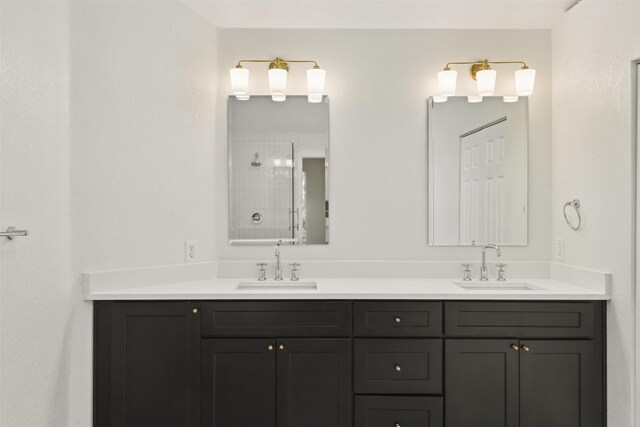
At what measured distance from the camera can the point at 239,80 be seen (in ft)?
9.34

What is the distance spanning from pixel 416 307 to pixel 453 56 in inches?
59.8

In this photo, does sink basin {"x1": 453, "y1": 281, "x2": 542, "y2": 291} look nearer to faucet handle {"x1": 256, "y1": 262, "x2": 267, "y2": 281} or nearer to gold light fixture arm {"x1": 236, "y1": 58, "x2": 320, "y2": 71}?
faucet handle {"x1": 256, "y1": 262, "x2": 267, "y2": 281}

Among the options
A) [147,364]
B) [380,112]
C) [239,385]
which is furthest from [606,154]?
[147,364]

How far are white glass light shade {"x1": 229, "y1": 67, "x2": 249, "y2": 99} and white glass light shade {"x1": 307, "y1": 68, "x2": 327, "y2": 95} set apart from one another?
1.16 feet

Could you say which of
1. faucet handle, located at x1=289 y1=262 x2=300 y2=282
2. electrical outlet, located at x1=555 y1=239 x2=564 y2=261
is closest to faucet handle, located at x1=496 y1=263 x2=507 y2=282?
electrical outlet, located at x1=555 y1=239 x2=564 y2=261

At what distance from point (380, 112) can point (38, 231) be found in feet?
6.18

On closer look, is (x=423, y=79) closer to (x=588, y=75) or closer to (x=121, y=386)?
(x=588, y=75)

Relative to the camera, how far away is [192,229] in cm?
282

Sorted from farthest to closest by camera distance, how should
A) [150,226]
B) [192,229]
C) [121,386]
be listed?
[192,229] < [150,226] < [121,386]

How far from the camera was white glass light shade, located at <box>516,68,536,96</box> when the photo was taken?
2828 mm

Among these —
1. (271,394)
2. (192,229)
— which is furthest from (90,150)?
(271,394)

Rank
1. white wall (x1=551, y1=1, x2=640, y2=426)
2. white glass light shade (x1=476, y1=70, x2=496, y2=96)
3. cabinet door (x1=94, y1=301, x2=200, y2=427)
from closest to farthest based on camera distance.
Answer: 1. white wall (x1=551, y1=1, x2=640, y2=426)
2. cabinet door (x1=94, y1=301, x2=200, y2=427)
3. white glass light shade (x1=476, y1=70, x2=496, y2=96)

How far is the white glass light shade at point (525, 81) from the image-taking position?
9.28ft

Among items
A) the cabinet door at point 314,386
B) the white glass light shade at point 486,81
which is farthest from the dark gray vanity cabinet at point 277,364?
the white glass light shade at point 486,81
